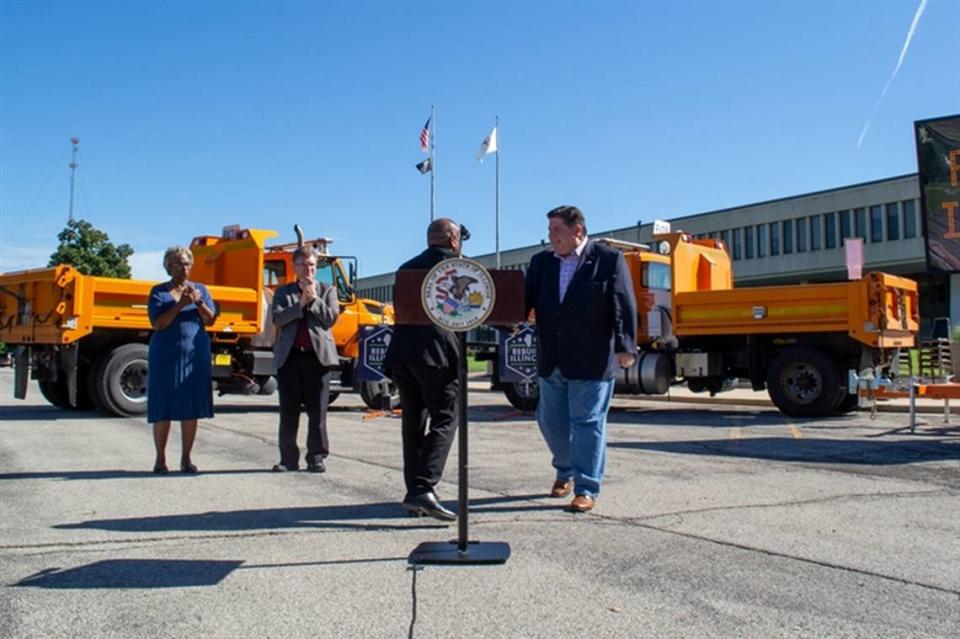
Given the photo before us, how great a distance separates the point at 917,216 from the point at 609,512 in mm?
45823

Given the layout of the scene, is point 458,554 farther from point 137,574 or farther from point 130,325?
point 130,325

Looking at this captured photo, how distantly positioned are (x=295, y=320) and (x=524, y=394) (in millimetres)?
8098

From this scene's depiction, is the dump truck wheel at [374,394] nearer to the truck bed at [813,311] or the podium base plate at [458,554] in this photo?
the truck bed at [813,311]

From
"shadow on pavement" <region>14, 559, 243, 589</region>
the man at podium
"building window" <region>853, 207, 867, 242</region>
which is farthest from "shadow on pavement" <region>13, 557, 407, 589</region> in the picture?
"building window" <region>853, 207, 867, 242</region>

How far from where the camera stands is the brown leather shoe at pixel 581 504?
5.01 meters

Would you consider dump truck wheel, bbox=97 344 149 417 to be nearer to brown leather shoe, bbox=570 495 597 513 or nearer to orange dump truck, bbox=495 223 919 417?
orange dump truck, bbox=495 223 919 417

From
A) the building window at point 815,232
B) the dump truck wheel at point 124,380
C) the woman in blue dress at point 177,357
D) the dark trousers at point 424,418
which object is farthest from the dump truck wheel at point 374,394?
the building window at point 815,232

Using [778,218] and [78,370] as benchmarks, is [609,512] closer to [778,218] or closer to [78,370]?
[78,370]

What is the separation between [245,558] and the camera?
4023 mm

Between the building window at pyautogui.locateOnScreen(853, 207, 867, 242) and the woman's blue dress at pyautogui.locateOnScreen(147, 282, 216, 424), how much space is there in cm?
4658

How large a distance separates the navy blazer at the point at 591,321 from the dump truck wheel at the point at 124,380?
27.4ft

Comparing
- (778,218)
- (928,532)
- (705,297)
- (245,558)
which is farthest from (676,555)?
(778,218)

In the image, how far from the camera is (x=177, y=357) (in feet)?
21.5

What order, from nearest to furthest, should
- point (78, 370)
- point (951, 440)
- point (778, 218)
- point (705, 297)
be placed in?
point (951, 440) → point (78, 370) → point (705, 297) → point (778, 218)
